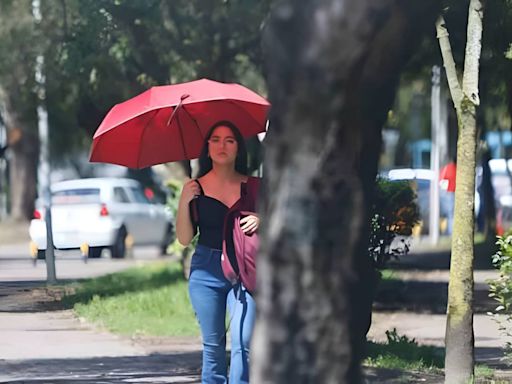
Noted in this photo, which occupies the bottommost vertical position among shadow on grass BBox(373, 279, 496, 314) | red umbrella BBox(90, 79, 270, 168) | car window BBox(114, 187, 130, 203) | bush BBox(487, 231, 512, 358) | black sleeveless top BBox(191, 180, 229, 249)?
shadow on grass BBox(373, 279, 496, 314)

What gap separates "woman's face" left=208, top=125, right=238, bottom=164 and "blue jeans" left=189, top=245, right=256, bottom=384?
526 millimetres

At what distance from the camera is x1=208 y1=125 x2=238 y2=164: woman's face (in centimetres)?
691

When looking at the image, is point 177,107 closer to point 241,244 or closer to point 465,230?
point 241,244

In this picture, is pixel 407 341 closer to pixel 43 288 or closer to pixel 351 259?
pixel 43 288

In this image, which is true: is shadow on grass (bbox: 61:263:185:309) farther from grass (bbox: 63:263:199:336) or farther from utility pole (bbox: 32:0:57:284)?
utility pole (bbox: 32:0:57:284)

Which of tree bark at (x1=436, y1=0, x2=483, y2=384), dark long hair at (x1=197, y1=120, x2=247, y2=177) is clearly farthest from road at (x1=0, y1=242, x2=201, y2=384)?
dark long hair at (x1=197, y1=120, x2=247, y2=177)

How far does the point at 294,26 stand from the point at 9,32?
45.1ft

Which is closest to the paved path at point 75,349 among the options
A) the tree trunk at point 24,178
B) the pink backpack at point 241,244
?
the pink backpack at point 241,244

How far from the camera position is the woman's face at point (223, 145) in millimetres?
6910

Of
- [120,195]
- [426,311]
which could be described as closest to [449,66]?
[426,311]

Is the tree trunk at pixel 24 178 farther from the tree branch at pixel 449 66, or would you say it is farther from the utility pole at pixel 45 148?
the tree branch at pixel 449 66

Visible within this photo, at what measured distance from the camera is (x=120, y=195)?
2480cm

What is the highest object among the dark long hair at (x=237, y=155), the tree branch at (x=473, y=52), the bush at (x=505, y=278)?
the tree branch at (x=473, y=52)

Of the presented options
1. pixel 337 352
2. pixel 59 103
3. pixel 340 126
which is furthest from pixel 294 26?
pixel 59 103
